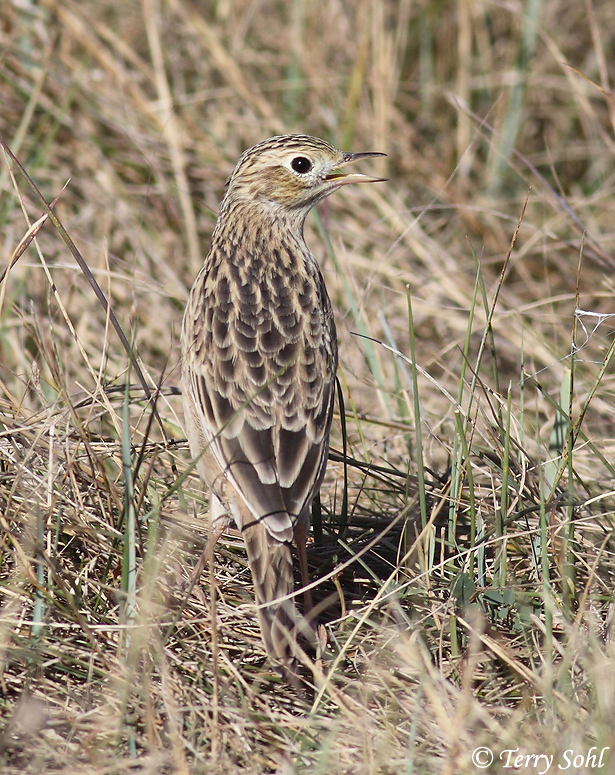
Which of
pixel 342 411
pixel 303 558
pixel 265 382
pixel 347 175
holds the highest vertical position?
pixel 347 175

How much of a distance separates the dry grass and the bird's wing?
11.1 inches

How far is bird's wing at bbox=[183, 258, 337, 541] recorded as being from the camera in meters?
3.70

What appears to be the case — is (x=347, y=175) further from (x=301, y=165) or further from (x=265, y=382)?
(x=265, y=382)

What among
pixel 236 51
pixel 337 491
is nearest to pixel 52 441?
pixel 337 491

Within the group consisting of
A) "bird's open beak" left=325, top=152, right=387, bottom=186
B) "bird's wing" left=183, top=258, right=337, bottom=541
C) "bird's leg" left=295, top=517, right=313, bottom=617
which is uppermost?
"bird's open beak" left=325, top=152, right=387, bottom=186

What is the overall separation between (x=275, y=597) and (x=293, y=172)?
6.84 ft

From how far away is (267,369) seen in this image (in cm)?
405

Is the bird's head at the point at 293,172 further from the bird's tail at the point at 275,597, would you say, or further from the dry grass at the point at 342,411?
the bird's tail at the point at 275,597

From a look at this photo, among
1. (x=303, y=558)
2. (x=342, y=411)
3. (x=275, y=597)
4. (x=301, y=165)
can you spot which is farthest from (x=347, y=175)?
(x=275, y=597)

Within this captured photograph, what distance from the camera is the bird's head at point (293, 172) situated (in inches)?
187

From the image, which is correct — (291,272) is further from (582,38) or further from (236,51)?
(582,38)

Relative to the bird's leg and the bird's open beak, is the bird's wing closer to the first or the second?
the bird's leg

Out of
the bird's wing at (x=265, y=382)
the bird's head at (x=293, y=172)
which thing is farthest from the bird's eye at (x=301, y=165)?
the bird's wing at (x=265, y=382)

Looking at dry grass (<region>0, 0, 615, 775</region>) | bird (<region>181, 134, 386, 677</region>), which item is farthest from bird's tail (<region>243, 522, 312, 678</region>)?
dry grass (<region>0, 0, 615, 775</region>)
